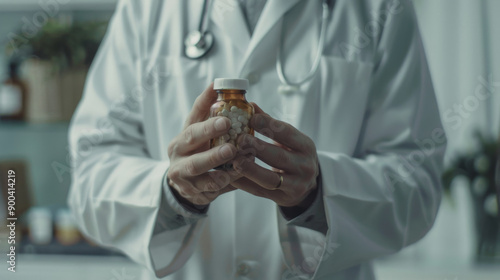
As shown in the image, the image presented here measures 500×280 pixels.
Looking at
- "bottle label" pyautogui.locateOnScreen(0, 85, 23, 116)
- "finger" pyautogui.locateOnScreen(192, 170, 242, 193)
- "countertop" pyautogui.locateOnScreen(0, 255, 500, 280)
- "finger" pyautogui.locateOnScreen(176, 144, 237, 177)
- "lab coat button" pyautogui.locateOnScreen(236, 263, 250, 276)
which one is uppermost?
"bottle label" pyautogui.locateOnScreen(0, 85, 23, 116)

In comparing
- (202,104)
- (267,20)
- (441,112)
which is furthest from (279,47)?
(441,112)

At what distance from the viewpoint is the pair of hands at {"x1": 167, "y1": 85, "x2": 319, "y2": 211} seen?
0.41 meters

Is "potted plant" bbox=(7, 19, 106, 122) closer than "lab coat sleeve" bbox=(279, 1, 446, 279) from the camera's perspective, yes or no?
No

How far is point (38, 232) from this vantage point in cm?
125

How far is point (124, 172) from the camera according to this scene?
598 mm

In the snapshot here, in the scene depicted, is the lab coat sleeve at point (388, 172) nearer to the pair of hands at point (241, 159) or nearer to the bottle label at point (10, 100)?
the pair of hands at point (241, 159)

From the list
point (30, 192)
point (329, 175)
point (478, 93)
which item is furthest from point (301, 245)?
point (30, 192)

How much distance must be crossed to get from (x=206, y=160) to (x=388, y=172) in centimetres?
28

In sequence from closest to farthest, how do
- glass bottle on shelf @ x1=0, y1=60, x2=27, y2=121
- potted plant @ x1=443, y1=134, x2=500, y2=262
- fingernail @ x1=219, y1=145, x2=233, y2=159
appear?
Result: fingernail @ x1=219, y1=145, x2=233, y2=159
potted plant @ x1=443, y1=134, x2=500, y2=262
glass bottle on shelf @ x1=0, y1=60, x2=27, y2=121

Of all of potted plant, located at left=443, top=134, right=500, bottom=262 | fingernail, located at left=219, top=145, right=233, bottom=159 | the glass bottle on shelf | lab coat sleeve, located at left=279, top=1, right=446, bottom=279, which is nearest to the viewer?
fingernail, located at left=219, top=145, right=233, bottom=159

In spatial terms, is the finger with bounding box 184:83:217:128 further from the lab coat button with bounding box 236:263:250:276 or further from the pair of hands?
the lab coat button with bounding box 236:263:250:276

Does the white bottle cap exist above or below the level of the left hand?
above

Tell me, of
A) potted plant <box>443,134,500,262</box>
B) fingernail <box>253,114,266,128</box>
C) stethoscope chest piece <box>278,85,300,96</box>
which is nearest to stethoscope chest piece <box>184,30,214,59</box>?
stethoscope chest piece <box>278,85,300,96</box>

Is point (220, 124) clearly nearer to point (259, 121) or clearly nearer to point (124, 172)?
point (259, 121)
